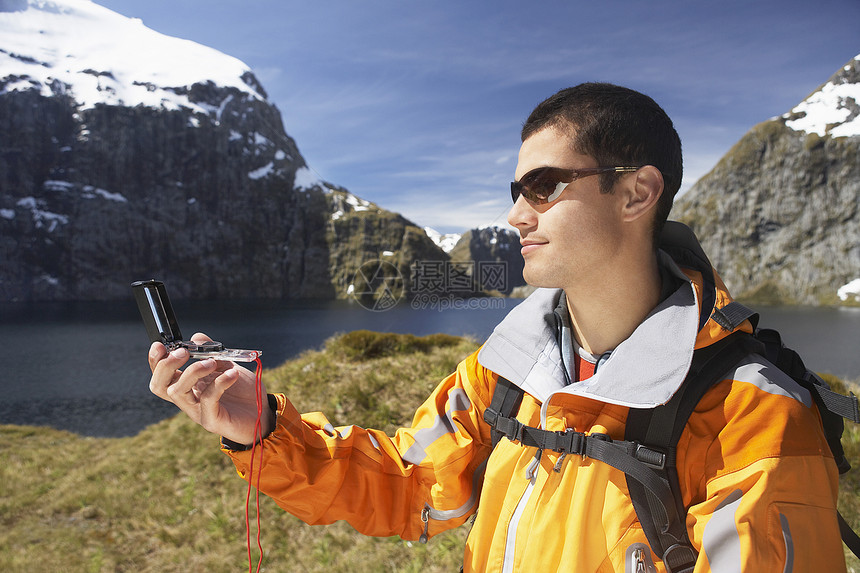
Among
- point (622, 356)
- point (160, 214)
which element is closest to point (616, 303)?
point (622, 356)

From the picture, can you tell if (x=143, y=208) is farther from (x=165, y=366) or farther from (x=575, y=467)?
(x=575, y=467)

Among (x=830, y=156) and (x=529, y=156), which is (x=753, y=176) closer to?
(x=830, y=156)

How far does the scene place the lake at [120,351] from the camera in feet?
93.9

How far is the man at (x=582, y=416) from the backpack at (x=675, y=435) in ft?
0.13

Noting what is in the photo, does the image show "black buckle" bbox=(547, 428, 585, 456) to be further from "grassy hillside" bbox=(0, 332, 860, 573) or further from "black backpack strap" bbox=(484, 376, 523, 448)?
"grassy hillside" bbox=(0, 332, 860, 573)

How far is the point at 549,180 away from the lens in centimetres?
183

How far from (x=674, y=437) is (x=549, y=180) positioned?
3.52 feet

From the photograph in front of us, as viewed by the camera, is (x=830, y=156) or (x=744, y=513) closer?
(x=744, y=513)

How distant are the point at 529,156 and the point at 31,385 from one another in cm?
4781

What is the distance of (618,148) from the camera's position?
1750 millimetres

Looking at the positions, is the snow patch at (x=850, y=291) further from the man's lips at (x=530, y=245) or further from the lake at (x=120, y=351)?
the man's lips at (x=530, y=245)

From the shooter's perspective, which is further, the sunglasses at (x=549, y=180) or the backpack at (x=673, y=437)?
the sunglasses at (x=549, y=180)

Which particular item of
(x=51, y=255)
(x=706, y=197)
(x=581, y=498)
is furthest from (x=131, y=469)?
(x=51, y=255)

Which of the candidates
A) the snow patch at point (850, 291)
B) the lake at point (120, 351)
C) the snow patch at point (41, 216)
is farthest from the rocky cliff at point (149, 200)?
the snow patch at point (850, 291)
